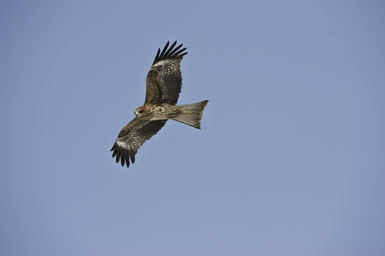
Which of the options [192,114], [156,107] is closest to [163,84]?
[156,107]

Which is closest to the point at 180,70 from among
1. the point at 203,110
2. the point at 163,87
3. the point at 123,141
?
the point at 163,87

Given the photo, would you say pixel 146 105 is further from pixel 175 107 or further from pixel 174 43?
pixel 174 43

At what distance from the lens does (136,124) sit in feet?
33.1

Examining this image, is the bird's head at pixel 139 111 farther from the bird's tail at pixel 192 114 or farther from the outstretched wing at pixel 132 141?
the bird's tail at pixel 192 114

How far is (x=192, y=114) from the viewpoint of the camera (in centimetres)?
948

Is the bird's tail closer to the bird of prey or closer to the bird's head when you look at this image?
the bird of prey

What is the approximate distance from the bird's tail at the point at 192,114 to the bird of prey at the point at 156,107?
0.08 metres

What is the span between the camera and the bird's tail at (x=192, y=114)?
30.8 feet

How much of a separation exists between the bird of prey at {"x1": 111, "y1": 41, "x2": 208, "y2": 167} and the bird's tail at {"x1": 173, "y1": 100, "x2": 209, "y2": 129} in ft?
0.27

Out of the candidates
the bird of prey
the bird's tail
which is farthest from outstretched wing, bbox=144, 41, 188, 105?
the bird's tail

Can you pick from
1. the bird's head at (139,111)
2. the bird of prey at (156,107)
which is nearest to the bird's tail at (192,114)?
the bird of prey at (156,107)

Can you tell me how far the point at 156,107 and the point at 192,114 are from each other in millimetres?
1097

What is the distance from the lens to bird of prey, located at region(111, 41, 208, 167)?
9.99m

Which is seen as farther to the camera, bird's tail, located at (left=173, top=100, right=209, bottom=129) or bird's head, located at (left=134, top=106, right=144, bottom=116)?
bird's head, located at (left=134, top=106, right=144, bottom=116)
